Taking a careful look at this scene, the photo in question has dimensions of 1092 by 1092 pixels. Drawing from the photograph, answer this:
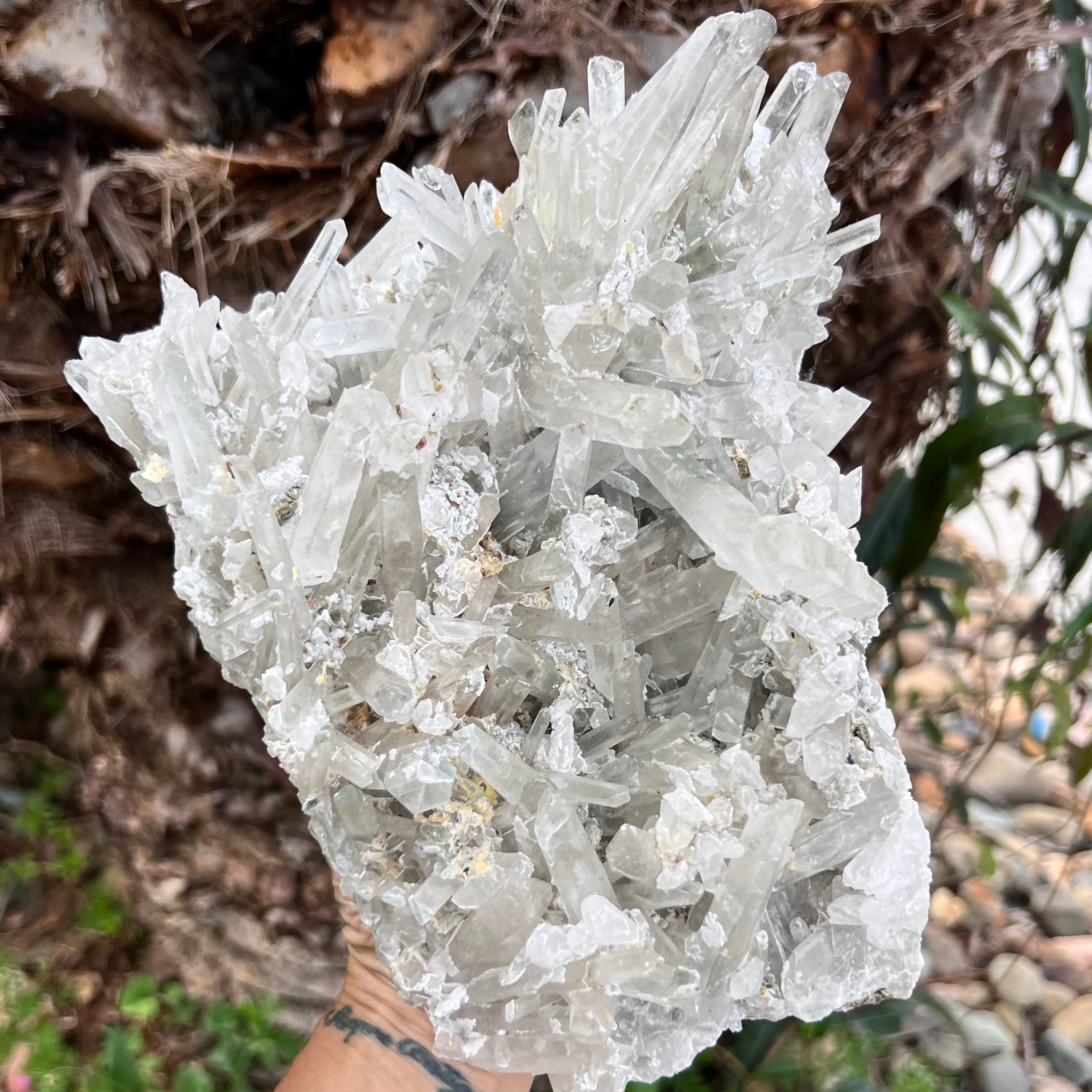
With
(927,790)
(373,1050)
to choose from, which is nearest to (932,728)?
(927,790)

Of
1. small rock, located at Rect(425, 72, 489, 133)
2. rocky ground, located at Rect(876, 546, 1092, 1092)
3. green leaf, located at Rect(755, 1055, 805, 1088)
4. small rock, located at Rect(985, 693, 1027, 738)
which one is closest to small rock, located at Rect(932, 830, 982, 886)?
rocky ground, located at Rect(876, 546, 1092, 1092)

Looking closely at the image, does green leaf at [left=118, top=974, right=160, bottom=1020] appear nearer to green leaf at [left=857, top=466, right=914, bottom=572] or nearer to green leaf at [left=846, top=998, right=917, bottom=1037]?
green leaf at [left=846, top=998, right=917, bottom=1037]

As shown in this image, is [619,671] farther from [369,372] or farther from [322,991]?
[322,991]

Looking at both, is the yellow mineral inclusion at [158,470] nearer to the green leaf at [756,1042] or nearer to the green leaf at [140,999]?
the green leaf at [756,1042]

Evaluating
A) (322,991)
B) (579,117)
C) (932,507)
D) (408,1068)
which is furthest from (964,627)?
(579,117)

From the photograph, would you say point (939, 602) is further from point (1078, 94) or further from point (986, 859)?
point (1078, 94)

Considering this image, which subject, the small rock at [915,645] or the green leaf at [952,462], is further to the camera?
the small rock at [915,645]

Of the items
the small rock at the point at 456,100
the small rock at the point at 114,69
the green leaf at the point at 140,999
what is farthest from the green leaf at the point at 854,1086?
the small rock at the point at 114,69
